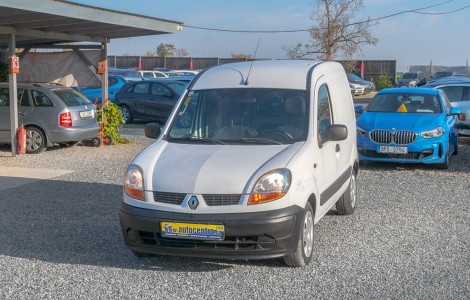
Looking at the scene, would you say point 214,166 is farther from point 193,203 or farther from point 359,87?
point 359,87

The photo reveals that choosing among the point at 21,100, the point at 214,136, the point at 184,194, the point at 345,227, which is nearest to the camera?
the point at 184,194

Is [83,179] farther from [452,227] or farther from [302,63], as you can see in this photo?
[452,227]

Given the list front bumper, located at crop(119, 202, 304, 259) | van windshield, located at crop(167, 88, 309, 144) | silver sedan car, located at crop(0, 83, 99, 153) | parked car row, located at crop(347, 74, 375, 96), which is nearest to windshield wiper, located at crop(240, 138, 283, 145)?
van windshield, located at crop(167, 88, 309, 144)

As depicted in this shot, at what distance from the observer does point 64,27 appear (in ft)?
50.3

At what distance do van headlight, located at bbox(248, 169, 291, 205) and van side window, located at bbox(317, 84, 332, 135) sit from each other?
44.9 inches

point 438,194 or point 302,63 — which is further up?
point 302,63

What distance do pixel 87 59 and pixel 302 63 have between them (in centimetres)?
1062

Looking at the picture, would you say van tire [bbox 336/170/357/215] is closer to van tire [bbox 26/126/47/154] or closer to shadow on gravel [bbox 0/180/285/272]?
shadow on gravel [bbox 0/180/285/272]

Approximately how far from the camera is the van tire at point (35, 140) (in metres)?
15.2

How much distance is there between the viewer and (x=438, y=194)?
10.5 meters

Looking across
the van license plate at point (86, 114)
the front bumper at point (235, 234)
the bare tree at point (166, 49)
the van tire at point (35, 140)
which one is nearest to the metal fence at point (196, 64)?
the bare tree at point (166, 49)

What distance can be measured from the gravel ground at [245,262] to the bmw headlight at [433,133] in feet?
5.87

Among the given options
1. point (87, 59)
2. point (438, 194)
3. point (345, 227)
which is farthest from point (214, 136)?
point (87, 59)

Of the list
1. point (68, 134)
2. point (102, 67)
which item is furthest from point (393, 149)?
point (102, 67)
